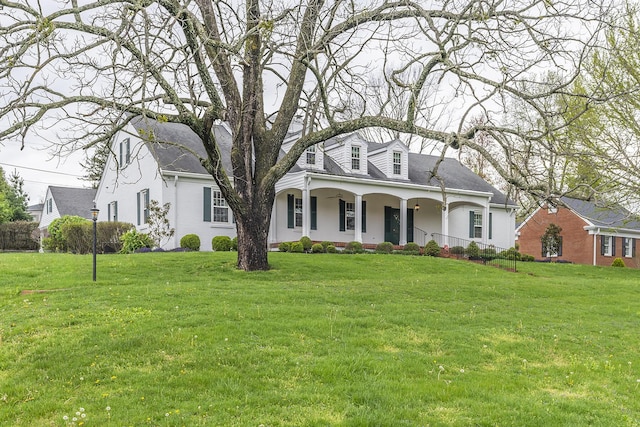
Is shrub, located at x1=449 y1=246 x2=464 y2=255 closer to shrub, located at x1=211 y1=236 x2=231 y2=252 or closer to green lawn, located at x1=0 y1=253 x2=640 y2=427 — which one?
shrub, located at x1=211 y1=236 x2=231 y2=252

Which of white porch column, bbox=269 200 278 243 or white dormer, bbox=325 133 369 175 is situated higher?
white dormer, bbox=325 133 369 175

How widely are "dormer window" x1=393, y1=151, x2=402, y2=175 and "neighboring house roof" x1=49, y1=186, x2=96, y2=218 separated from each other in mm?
22155

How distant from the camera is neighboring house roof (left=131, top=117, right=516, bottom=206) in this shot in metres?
22.4

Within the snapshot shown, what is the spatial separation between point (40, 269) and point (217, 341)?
8.98 m

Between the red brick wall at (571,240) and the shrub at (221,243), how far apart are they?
66.1ft

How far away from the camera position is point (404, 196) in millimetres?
25641

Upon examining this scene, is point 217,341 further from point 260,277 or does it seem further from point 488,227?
point 488,227

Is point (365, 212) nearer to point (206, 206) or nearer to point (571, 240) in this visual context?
point (206, 206)

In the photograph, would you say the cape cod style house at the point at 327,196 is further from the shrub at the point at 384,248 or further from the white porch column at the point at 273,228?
the shrub at the point at 384,248

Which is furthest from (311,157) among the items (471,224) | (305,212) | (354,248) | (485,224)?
(471,224)

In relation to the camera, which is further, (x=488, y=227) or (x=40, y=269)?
(x=488, y=227)

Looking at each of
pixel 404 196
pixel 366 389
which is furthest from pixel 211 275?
pixel 404 196

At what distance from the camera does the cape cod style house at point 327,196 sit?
22188 millimetres

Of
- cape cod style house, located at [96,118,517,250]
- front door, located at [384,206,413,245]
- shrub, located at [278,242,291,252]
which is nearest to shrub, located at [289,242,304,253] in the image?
shrub, located at [278,242,291,252]
